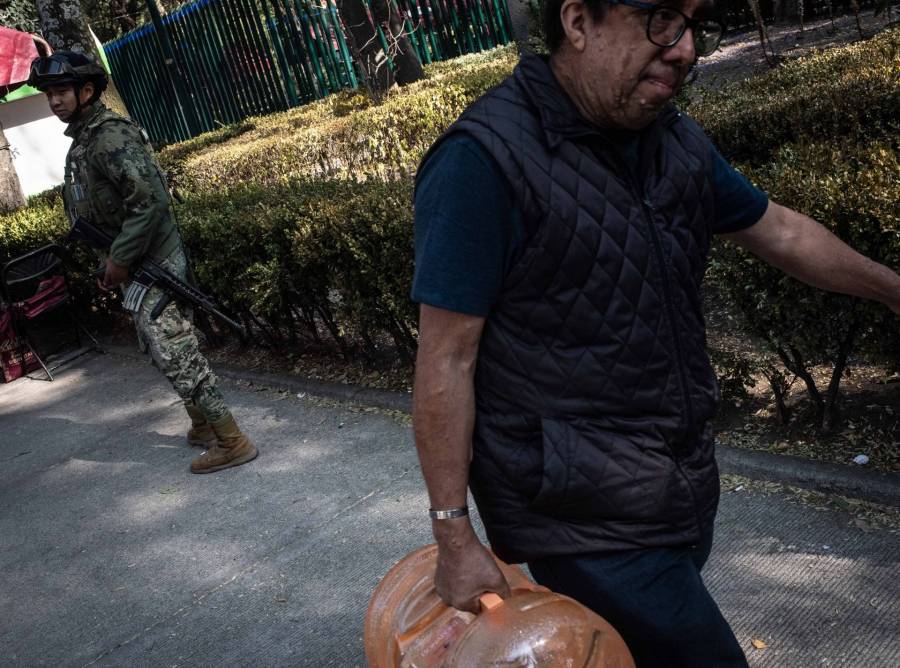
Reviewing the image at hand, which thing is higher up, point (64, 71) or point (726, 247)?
point (64, 71)

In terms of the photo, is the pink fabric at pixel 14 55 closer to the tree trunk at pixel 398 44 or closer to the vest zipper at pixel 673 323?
the tree trunk at pixel 398 44

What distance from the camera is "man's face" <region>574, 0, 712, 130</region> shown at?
5.67 feet

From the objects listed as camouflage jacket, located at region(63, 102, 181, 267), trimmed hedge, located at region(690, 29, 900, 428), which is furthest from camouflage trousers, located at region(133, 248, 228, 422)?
trimmed hedge, located at region(690, 29, 900, 428)

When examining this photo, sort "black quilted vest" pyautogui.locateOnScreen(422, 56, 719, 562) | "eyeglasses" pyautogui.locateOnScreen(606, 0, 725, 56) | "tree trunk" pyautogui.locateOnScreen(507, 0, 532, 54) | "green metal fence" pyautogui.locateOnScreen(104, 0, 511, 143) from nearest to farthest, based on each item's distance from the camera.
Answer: "eyeglasses" pyautogui.locateOnScreen(606, 0, 725, 56) → "black quilted vest" pyautogui.locateOnScreen(422, 56, 719, 562) → "tree trunk" pyautogui.locateOnScreen(507, 0, 532, 54) → "green metal fence" pyautogui.locateOnScreen(104, 0, 511, 143)

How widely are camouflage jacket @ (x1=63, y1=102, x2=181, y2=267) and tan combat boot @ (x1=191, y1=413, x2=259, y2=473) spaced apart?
107cm

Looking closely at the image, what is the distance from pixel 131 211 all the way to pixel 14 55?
10439 millimetres

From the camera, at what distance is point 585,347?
183cm

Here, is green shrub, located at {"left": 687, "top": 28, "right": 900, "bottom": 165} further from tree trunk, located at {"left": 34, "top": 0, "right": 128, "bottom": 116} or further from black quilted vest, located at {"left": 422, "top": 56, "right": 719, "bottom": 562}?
tree trunk, located at {"left": 34, "top": 0, "right": 128, "bottom": 116}

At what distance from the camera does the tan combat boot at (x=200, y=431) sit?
5867 millimetres

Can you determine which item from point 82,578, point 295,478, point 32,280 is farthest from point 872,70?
point 32,280

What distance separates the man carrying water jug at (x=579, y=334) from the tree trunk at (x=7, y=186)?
37.0 ft

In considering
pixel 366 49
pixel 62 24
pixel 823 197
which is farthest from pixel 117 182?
pixel 366 49

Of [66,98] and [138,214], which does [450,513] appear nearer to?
[138,214]

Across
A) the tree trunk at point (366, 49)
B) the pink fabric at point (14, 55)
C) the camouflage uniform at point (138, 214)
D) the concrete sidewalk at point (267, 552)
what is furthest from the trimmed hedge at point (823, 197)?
the pink fabric at point (14, 55)
